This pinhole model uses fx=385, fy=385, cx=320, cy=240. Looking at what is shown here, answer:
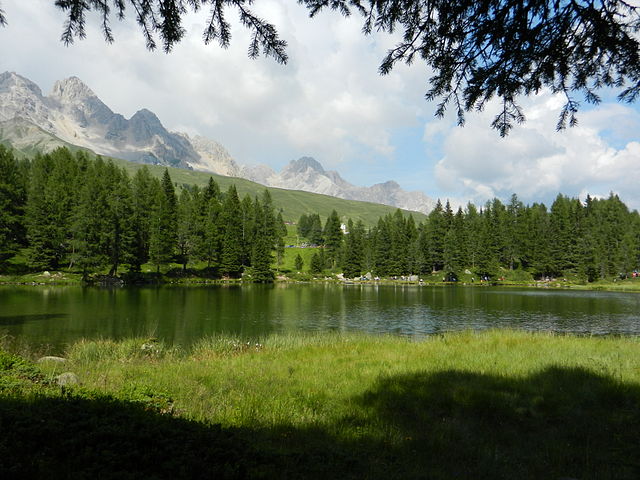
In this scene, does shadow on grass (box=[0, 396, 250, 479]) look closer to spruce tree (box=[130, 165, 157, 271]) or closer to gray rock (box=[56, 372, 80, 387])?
gray rock (box=[56, 372, 80, 387])

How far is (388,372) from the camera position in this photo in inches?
497

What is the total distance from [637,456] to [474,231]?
13477cm

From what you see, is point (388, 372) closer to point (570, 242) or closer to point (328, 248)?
point (328, 248)

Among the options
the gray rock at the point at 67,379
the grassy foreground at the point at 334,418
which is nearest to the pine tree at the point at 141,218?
the grassy foreground at the point at 334,418

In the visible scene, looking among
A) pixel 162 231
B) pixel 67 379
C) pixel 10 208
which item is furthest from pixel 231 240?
pixel 67 379

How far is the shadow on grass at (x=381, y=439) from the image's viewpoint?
4.71 m

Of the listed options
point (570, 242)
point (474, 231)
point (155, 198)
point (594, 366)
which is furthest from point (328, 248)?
point (594, 366)

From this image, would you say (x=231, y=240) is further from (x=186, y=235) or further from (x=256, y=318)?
(x=256, y=318)

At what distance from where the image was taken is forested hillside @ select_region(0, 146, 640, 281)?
78938mm

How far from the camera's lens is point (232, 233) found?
336 ft

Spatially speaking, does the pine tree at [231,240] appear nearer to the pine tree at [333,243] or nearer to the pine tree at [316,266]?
the pine tree at [316,266]

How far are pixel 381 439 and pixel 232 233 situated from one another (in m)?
98.3

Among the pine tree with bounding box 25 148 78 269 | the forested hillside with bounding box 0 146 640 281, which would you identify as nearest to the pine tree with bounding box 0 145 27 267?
the forested hillside with bounding box 0 146 640 281

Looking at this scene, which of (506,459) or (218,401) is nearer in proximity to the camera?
(506,459)
